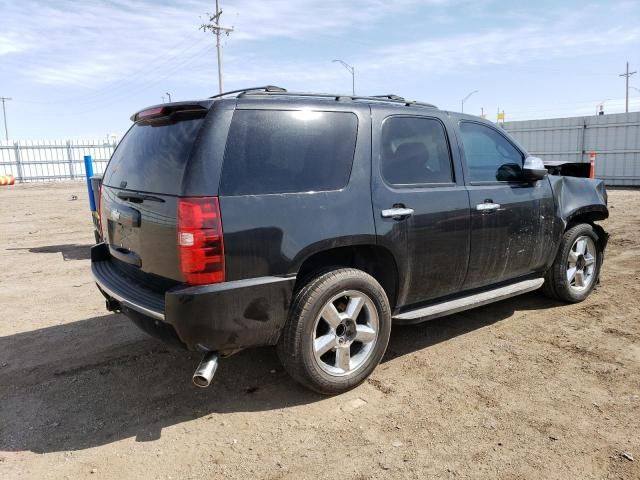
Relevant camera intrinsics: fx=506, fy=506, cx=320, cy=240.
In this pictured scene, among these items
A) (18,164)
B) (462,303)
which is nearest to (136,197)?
(462,303)

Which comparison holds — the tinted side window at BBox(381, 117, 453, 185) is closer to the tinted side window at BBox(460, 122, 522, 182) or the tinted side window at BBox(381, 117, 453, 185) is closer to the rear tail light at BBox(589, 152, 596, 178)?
the tinted side window at BBox(460, 122, 522, 182)

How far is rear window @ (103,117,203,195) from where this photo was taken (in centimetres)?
304

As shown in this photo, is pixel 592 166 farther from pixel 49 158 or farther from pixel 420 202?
pixel 49 158

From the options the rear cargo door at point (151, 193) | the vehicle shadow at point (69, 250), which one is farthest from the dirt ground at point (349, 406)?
the vehicle shadow at point (69, 250)

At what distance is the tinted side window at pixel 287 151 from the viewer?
303 cm

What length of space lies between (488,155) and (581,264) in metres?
1.85

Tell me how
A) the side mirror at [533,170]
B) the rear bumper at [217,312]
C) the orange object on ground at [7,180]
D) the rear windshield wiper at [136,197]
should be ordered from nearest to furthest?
1. the rear bumper at [217,312]
2. the rear windshield wiper at [136,197]
3. the side mirror at [533,170]
4. the orange object on ground at [7,180]

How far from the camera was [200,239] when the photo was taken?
112 inches

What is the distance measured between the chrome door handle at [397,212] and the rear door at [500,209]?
0.72 m

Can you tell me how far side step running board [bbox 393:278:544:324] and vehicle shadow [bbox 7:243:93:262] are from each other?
618 centimetres

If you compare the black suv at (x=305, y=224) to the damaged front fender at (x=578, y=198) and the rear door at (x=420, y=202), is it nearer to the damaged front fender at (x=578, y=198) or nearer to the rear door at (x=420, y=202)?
the rear door at (x=420, y=202)

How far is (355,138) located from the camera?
11.6 ft

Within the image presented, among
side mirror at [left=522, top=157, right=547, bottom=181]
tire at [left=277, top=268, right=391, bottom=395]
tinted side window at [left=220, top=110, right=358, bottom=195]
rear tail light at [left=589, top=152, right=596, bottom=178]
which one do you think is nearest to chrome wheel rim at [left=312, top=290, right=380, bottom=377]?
tire at [left=277, top=268, right=391, bottom=395]

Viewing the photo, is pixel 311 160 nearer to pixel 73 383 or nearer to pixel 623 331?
pixel 73 383
